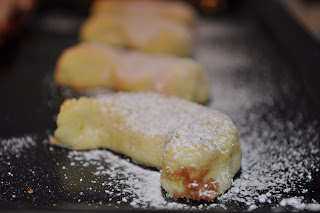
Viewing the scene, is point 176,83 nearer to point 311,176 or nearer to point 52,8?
point 311,176

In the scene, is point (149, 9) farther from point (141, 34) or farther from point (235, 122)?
point (235, 122)

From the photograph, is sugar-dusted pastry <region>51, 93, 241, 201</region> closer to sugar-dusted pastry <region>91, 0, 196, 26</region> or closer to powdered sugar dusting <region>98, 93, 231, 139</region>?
powdered sugar dusting <region>98, 93, 231, 139</region>

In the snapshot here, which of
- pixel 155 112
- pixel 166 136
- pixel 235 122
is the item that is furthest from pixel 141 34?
pixel 166 136

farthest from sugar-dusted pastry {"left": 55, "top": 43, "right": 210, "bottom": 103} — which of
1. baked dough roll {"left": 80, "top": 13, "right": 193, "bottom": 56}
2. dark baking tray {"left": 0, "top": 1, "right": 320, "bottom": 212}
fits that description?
baked dough roll {"left": 80, "top": 13, "right": 193, "bottom": 56}

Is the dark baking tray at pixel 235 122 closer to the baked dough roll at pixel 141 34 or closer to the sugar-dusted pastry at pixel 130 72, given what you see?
the sugar-dusted pastry at pixel 130 72

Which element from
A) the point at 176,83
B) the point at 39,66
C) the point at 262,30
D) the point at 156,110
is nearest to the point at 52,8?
the point at 39,66

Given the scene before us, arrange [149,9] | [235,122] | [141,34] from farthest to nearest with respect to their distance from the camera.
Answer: [149,9]
[141,34]
[235,122]
